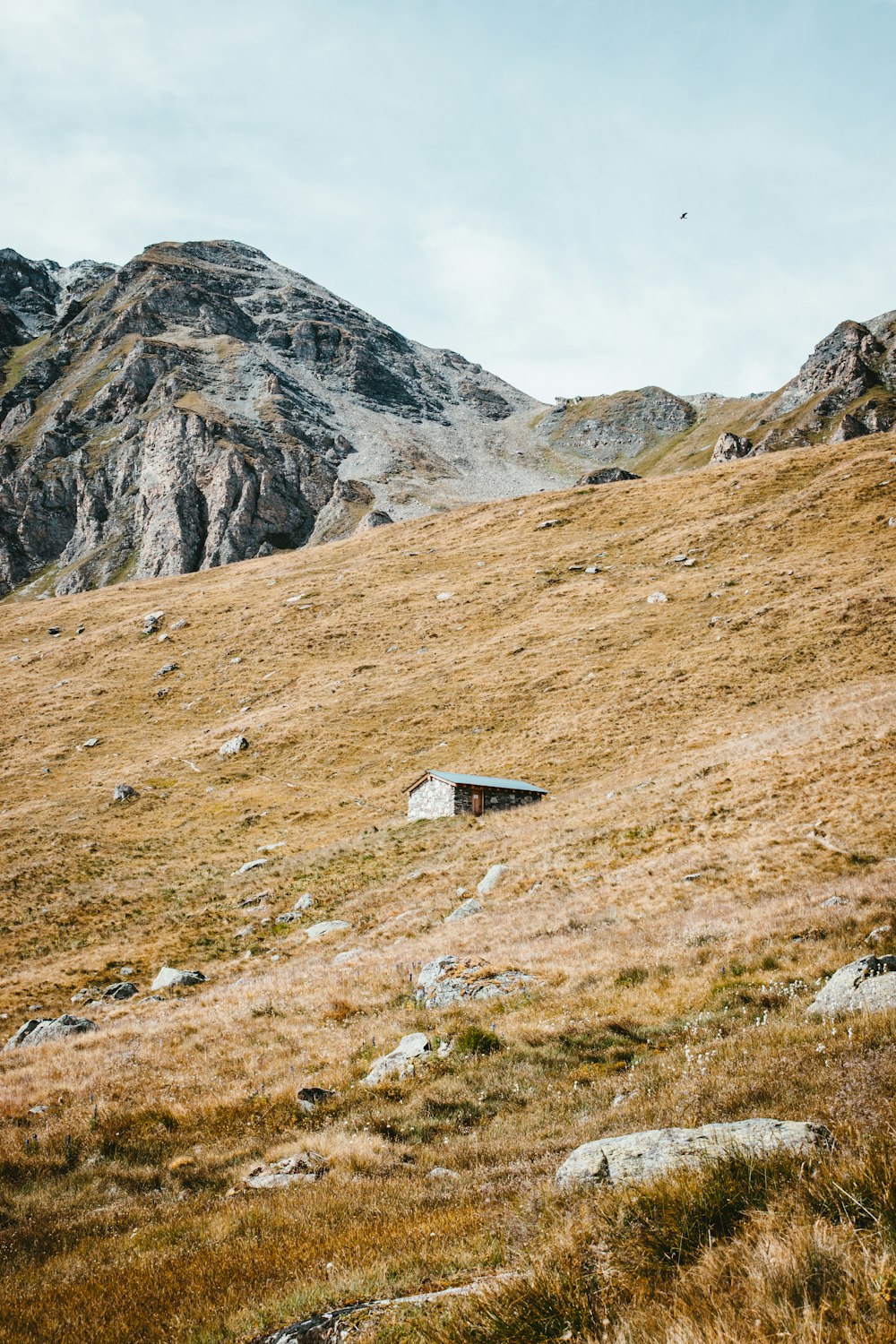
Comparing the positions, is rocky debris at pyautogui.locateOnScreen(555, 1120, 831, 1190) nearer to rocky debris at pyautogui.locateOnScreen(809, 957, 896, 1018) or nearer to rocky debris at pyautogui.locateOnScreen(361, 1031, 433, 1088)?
rocky debris at pyautogui.locateOnScreen(809, 957, 896, 1018)

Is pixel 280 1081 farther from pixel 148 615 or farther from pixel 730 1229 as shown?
pixel 148 615

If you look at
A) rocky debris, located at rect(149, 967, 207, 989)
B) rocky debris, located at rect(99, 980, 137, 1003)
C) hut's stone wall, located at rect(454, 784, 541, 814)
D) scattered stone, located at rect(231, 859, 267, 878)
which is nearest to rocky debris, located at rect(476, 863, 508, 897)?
rocky debris, located at rect(149, 967, 207, 989)

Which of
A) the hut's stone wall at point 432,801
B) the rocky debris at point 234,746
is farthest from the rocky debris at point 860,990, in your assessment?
the rocky debris at point 234,746

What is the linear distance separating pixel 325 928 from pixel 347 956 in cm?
473

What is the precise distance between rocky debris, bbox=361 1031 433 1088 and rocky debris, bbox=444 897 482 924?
10618mm

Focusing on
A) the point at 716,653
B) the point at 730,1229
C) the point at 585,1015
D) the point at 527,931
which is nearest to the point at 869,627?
the point at 716,653

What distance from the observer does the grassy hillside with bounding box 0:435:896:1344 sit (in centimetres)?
434

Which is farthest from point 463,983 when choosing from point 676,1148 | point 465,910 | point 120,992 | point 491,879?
point 120,992

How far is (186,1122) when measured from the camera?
11398 millimetres

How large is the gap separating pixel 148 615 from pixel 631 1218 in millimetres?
90824

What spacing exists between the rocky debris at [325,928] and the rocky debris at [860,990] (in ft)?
60.7

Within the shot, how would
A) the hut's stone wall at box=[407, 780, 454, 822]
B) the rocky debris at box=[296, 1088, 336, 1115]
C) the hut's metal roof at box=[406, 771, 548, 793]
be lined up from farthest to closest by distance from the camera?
the hut's stone wall at box=[407, 780, 454, 822] → the hut's metal roof at box=[406, 771, 548, 793] → the rocky debris at box=[296, 1088, 336, 1115]

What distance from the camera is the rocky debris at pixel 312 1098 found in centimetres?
1120

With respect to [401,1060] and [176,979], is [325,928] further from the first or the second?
[401,1060]
